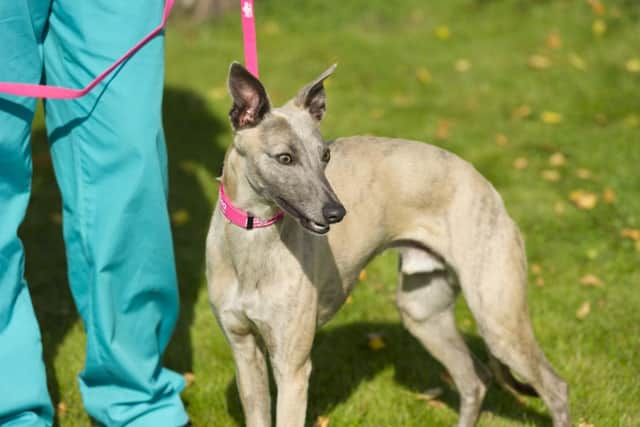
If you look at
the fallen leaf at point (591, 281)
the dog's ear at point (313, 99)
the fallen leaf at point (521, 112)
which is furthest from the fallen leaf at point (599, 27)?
the dog's ear at point (313, 99)

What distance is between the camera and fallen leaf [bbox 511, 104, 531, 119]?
8.64 meters

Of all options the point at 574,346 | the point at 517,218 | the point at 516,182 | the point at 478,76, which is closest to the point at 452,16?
the point at 478,76

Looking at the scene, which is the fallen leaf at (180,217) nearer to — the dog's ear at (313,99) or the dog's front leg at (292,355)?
the dog's front leg at (292,355)

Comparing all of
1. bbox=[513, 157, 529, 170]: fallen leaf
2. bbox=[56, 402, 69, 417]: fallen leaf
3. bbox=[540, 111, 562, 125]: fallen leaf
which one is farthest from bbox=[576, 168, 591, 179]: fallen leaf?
bbox=[56, 402, 69, 417]: fallen leaf

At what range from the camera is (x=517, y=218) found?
6.83m

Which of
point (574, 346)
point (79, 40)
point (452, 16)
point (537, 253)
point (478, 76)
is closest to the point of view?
point (79, 40)

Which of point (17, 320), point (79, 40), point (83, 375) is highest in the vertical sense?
point (79, 40)

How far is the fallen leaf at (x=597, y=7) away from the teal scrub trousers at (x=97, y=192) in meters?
7.91

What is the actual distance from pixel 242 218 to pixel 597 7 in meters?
8.31

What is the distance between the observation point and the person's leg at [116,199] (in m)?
3.80

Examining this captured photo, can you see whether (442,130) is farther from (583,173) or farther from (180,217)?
(180,217)

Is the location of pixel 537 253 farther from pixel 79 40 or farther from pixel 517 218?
pixel 79 40

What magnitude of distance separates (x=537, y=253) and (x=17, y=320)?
383 cm

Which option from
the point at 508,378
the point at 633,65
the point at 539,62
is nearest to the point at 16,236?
the point at 508,378
